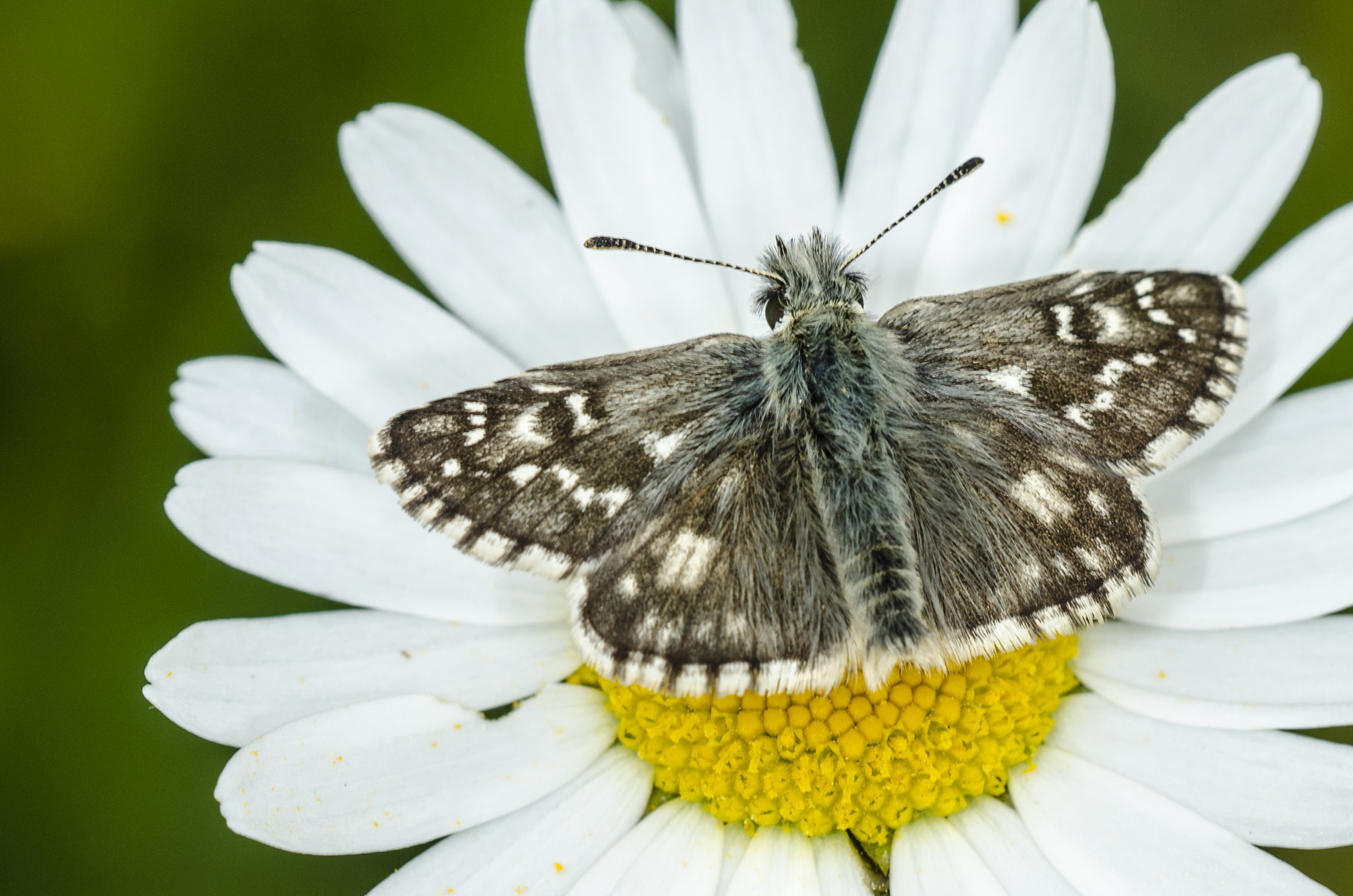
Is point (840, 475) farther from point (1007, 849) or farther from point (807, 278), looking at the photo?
point (1007, 849)

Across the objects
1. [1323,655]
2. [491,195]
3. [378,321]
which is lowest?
[1323,655]

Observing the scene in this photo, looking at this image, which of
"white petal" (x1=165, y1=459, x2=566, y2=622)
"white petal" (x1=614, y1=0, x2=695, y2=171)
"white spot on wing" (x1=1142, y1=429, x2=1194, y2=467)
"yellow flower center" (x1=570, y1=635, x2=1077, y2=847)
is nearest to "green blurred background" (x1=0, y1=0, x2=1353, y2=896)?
"white petal" (x1=614, y1=0, x2=695, y2=171)

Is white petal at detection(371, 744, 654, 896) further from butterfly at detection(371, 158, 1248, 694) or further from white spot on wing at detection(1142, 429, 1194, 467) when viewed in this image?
white spot on wing at detection(1142, 429, 1194, 467)

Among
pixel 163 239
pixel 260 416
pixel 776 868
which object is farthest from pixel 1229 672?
pixel 163 239

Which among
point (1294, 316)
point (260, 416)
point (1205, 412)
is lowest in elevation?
point (260, 416)

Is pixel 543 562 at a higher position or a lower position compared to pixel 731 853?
higher

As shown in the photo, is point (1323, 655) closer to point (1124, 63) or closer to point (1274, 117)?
point (1274, 117)

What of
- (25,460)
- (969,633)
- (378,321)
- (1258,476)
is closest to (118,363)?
(25,460)
